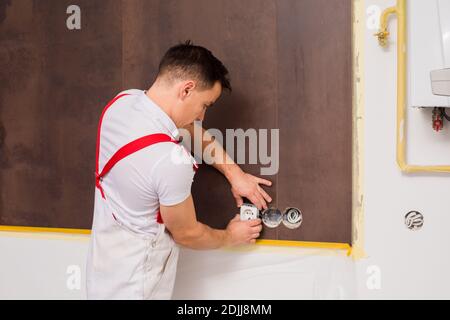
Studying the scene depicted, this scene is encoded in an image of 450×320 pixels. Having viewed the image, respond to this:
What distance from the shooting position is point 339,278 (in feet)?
4.83

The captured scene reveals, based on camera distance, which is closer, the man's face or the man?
the man

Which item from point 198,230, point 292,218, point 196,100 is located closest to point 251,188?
point 292,218

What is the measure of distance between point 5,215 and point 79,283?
0.43 metres

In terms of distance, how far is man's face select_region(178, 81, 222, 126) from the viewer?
1.28m

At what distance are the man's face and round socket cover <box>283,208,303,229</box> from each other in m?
0.48

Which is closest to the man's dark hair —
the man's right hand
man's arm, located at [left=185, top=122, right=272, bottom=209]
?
man's arm, located at [left=185, top=122, right=272, bottom=209]

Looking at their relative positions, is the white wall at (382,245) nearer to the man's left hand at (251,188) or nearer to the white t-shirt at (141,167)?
the man's left hand at (251,188)

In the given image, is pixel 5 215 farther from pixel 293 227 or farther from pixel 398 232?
pixel 398 232

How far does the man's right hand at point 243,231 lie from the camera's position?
58.5 inches

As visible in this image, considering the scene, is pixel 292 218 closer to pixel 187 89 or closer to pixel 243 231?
pixel 243 231

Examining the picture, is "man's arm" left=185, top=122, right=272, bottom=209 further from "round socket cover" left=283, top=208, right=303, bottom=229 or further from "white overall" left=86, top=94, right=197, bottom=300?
"white overall" left=86, top=94, right=197, bottom=300

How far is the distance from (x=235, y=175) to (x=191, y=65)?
0.43m

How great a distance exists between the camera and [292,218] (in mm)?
1525
